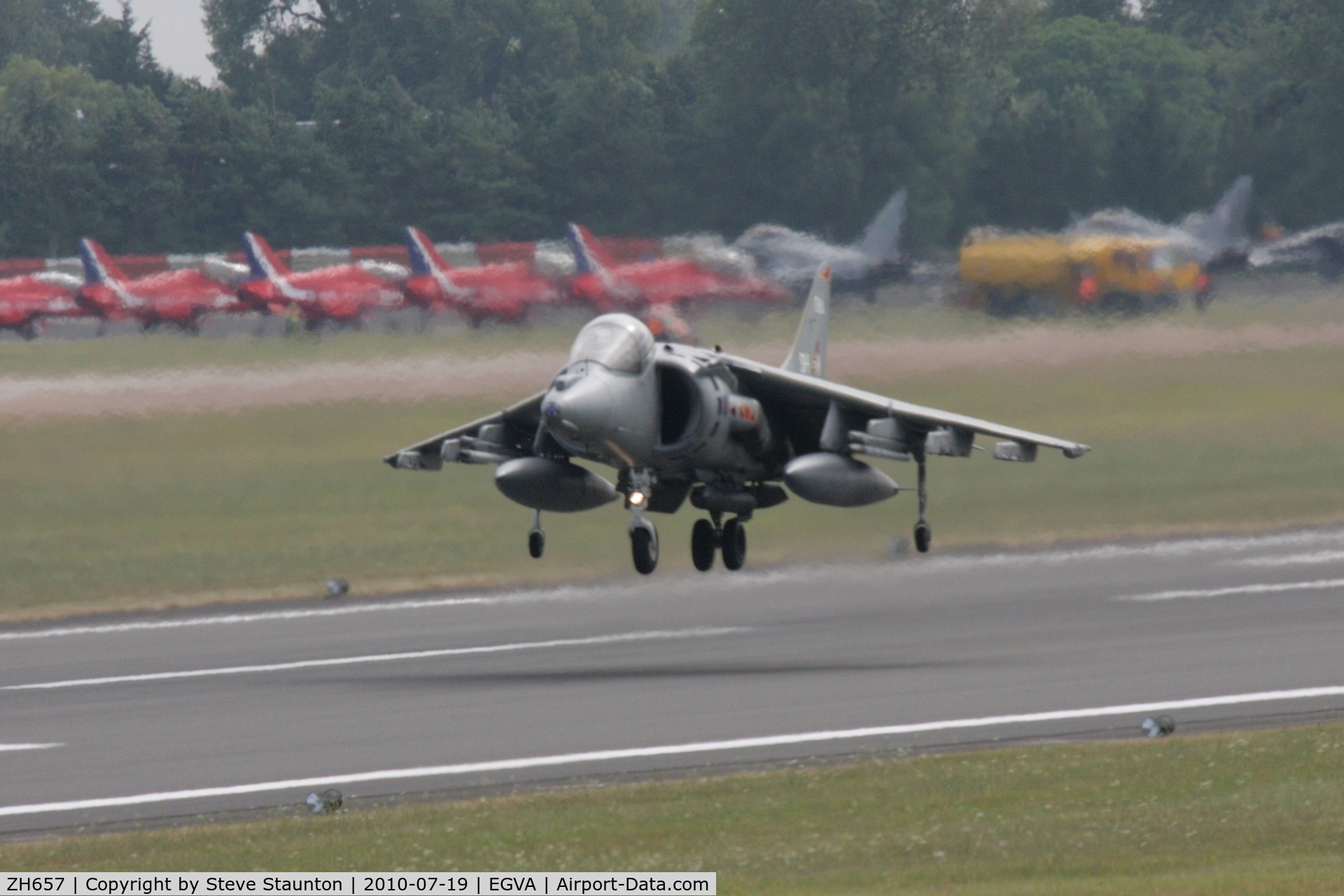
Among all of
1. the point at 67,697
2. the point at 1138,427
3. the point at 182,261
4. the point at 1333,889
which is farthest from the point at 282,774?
the point at 182,261

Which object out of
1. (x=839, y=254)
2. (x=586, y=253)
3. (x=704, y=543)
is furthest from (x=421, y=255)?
(x=704, y=543)

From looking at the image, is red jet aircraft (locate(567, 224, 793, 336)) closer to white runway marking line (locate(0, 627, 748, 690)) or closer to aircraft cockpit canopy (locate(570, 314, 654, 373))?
white runway marking line (locate(0, 627, 748, 690))

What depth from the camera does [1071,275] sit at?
4391cm

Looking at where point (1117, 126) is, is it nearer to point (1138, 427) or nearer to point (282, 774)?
point (1138, 427)

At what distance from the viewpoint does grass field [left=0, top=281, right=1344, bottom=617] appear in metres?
38.1

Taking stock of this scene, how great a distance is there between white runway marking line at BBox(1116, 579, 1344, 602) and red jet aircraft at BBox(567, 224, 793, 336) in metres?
13.3

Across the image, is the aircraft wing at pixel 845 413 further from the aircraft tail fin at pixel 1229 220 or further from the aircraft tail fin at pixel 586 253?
the aircraft tail fin at pixel 586 253

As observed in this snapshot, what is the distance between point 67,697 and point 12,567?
10.7 m

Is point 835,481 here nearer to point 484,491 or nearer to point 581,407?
point 581,407

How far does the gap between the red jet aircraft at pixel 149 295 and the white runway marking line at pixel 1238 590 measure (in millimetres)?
31566

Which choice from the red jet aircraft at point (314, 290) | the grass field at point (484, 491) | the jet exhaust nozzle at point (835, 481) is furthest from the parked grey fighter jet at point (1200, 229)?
the jet exhaust nozzle at point (835, 481)

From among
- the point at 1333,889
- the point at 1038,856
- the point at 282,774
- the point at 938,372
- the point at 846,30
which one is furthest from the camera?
the point at 846,30

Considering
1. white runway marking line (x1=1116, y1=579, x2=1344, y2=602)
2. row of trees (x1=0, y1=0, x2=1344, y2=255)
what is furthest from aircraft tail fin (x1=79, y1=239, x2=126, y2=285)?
white runway marking line (x1=1116, y1=579, x2=1344, y2=602)

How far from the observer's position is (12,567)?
38.5 m
